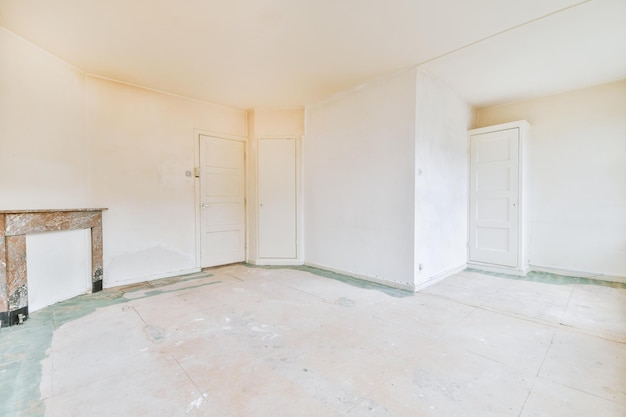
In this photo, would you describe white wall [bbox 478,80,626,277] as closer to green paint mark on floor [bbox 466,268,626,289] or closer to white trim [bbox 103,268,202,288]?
green paint mark on floor [bbox 466,268,626,289]

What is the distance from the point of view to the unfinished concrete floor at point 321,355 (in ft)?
5.14

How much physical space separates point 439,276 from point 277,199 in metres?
2.83

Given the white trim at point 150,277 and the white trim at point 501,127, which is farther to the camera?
the white trim at point 501,127

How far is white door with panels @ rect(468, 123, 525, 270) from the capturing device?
13.6 ft

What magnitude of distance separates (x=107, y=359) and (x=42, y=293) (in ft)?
5.58

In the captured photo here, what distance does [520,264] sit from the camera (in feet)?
13.5

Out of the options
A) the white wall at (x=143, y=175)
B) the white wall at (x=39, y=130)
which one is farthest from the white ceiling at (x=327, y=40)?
the white wall at (x=143, y=175)

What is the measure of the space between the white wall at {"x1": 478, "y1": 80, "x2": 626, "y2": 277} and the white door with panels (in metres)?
0.47

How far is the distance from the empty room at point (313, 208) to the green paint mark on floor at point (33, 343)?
0.02m

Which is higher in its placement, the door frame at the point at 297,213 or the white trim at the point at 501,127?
the white trim at the point at 501,127

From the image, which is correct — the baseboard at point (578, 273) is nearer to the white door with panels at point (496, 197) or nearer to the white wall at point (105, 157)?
the white door with panels at point (496, 197)

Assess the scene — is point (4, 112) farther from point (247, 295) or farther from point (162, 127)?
point (247, 295)

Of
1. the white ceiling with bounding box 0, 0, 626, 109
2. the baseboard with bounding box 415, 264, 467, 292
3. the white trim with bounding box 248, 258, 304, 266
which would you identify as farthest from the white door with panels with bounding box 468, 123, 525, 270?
the white trim with bounding box 248, 258, 304, 266

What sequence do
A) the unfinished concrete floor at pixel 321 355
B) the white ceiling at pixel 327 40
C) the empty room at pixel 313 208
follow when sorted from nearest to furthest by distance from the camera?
the unfinished concrete floor at pixel 321 355 < the empty room at pixel 313 208 < the white ceiling at pixel 327 40
